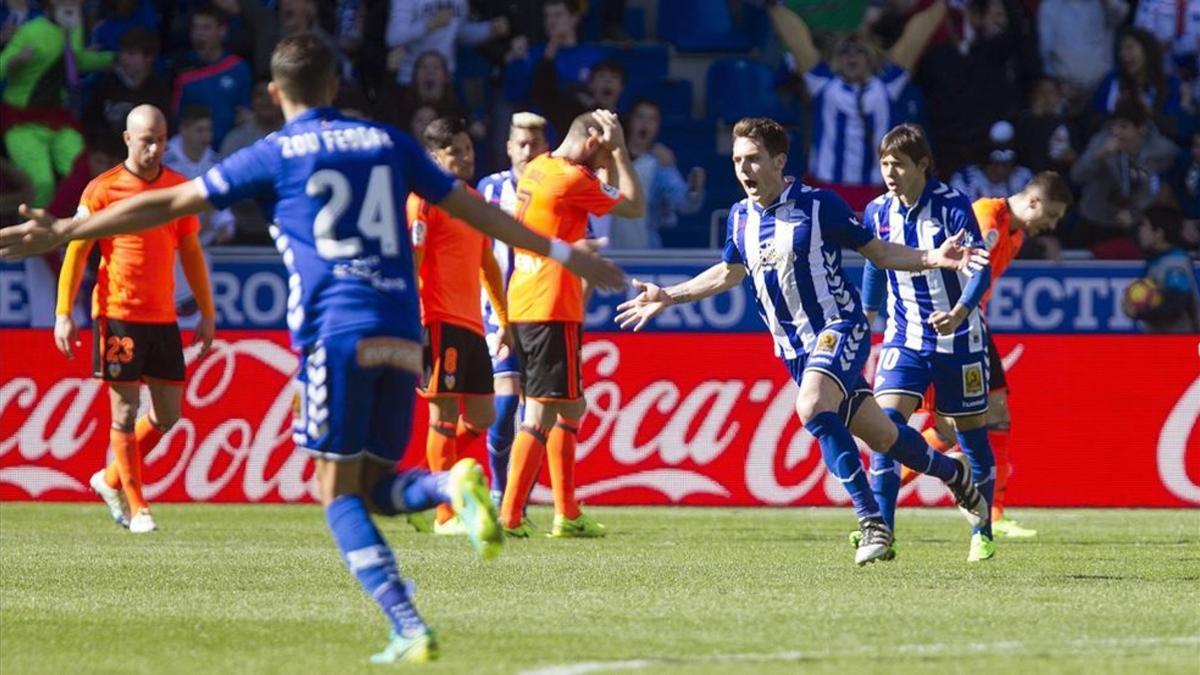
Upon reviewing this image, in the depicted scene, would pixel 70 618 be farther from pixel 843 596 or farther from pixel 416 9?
pixel 416 9

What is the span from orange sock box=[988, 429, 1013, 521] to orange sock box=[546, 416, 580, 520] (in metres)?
2.41

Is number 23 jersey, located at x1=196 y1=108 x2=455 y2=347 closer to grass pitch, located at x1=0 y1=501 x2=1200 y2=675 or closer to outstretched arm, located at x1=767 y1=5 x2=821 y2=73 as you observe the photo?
grass pitch, located at x1=0 y1=501 x2=1200 y2=675

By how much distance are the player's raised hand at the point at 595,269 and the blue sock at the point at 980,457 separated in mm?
4956

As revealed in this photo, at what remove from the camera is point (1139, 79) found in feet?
67.7

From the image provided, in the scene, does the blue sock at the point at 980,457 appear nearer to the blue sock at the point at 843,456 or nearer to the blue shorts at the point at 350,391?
the blue sock at the point at 843,456

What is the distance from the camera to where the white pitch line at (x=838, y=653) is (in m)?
6.76

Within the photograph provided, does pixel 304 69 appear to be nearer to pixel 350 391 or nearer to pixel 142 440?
pixel 350 391

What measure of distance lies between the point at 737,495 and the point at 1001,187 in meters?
5.10

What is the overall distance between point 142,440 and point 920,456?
5.10 metres

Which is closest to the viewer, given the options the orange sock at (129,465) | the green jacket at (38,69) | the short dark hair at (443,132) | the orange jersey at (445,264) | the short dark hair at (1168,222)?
the short dark hair at (443,132)

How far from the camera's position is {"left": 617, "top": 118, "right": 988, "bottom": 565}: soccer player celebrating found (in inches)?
417

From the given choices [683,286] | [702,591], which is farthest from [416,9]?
[702,591]

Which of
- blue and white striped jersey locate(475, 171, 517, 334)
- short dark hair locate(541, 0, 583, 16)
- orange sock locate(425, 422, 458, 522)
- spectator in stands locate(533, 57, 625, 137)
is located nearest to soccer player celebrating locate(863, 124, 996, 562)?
blue and white striped jersey locate(475, 171, 517, 334)

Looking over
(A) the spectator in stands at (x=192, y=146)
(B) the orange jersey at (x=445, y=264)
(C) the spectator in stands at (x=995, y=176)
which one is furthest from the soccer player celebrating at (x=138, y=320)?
(C) the spectator in stands at (x=995, y=176)
